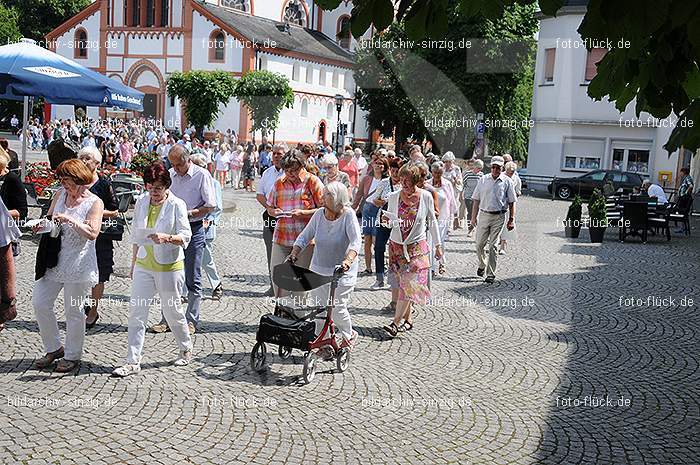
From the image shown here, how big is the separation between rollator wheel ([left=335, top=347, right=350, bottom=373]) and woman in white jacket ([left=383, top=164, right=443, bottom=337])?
126 cm

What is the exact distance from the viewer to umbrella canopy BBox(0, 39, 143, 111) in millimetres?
12891

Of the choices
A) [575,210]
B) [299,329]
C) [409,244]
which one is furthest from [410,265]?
[575,210]

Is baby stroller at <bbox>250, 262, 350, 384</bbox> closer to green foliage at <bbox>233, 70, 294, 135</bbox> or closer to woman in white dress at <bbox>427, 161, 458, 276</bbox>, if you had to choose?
woman in white dress at <bbox>427, 161, 458, 276</bbox>

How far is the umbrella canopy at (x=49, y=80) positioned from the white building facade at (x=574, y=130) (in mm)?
25783

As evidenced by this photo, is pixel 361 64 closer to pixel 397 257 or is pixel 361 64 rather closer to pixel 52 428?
pixel 397 257

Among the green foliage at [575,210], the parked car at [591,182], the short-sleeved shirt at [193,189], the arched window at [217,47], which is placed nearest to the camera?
the short-sleeved shirt at [193,189]

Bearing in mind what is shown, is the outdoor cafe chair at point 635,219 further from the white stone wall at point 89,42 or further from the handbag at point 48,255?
the white stone wall at point 89,42

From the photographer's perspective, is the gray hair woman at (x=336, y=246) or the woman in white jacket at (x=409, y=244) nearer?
the gray hair woman at (x=336, y=246)

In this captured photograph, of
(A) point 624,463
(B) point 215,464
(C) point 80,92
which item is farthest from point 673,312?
(C) point 80,92

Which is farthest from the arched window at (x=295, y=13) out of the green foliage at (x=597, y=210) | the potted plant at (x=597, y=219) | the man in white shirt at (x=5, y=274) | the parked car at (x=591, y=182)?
the man in white shirt at (x=5, y=274)

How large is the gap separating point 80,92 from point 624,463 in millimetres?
11176

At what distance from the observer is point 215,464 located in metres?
4.99

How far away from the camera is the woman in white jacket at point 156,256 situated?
6.71 m

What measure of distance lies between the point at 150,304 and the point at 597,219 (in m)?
13.2
